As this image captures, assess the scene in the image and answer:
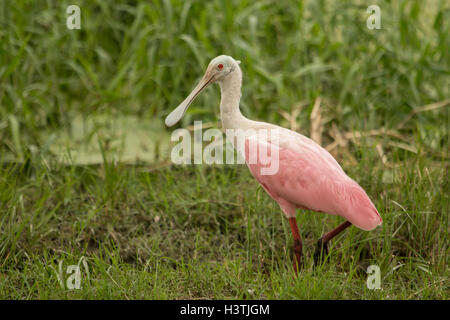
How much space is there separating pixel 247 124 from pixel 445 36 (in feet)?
8.87

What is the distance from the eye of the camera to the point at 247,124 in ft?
12.4

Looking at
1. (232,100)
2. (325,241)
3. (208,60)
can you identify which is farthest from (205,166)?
(325,241)

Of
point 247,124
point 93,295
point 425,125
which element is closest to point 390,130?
point 425,125

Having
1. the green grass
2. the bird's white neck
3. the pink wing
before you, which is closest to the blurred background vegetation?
the green grass

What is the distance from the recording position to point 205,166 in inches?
199

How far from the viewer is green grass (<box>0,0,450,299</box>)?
12.3ft

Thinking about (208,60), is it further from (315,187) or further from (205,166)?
(315,187)

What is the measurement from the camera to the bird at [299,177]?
138 inches

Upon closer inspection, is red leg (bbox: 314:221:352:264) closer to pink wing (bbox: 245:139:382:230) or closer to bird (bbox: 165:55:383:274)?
bird (bbox: 165:55:383:274)

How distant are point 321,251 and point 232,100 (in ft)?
3.07

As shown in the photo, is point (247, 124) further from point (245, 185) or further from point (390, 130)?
point (390, 130)

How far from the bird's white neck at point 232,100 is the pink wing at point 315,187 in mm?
157

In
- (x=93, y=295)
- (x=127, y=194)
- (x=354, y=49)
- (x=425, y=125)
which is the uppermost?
(x=354, y=49)

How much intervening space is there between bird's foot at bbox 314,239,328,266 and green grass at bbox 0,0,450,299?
0.06m
